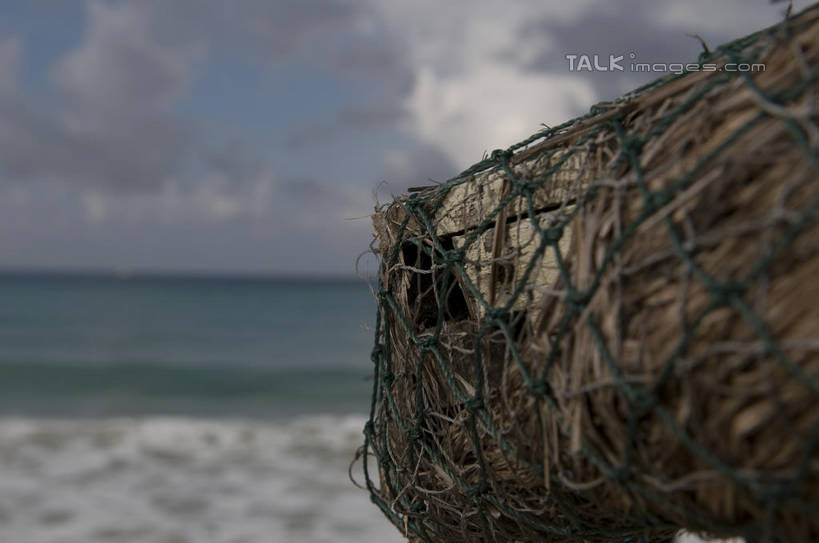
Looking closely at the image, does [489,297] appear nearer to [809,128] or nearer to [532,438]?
[532,438]

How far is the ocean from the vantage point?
17.9 ft

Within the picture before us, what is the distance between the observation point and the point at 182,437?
812 cm

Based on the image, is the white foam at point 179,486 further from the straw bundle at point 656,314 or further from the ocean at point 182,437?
the straw bundle at point 656,314

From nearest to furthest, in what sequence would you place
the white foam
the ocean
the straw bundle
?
the straw bundle < the white foam < the ocean

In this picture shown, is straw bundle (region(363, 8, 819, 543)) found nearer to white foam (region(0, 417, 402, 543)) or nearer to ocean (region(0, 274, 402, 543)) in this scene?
ocean (region(0, 274, 402, 543))

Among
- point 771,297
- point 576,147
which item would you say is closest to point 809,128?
point 771,297

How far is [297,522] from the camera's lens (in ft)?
18.1

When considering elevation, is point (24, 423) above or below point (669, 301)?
above

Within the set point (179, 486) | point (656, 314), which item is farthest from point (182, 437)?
point (656, 314)

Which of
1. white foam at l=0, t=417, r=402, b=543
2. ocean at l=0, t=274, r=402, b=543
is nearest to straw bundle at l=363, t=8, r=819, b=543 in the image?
ocean at l=0, t=274, r=402, b=543

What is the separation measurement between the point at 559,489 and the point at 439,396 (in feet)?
1.22

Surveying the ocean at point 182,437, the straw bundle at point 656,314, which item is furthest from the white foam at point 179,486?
the straw bundle at point 656,314

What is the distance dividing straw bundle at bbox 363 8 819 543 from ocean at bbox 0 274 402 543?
649 millimetres

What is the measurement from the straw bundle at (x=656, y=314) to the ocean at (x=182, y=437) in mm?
649
